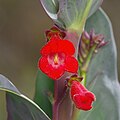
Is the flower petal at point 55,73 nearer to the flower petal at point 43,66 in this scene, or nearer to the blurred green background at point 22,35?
the flower petal at point 43,66

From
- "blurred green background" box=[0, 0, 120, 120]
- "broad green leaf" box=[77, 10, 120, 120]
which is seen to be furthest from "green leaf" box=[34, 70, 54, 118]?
"blurred green background" box=[0, 0, 120, 120]

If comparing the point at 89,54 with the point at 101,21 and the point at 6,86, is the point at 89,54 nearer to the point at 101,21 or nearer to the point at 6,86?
the point at 101,21

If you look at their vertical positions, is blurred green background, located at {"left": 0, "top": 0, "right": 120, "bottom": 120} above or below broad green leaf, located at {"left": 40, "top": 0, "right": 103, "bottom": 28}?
below

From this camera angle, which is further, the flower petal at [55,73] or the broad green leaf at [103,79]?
the broad green leaf at [103,79]

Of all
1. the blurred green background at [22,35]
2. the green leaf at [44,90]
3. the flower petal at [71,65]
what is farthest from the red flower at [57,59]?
the blurred green background at [22,35]

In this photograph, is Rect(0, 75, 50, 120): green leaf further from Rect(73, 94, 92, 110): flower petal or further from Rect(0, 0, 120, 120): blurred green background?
Rect(0, 0, 120, 120): blurred green background

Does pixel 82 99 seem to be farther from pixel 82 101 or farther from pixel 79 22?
pixel 79 22
